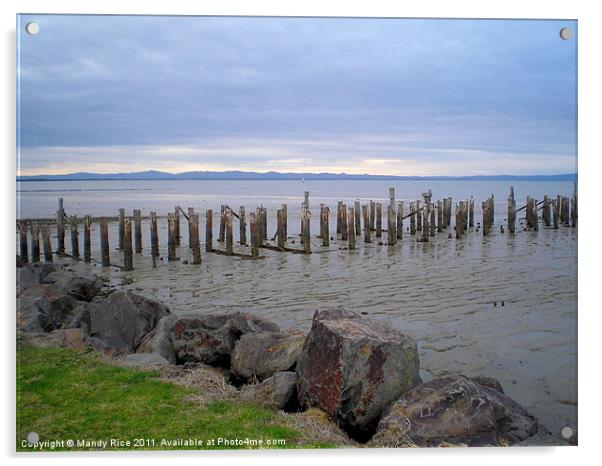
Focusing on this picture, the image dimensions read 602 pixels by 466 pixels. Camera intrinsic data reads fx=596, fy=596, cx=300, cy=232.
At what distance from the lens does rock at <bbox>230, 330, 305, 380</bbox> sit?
7.81 metres

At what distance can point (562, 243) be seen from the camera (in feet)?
60.6

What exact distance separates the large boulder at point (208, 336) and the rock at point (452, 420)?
2.86 m

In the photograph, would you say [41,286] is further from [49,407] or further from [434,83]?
[434,83]

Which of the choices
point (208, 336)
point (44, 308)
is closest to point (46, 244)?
point (44, 308)

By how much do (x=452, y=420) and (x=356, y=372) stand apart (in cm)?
111

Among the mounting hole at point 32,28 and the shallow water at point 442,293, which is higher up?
the mounting hole at point 32,28

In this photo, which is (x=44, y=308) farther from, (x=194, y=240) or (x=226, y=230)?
(x=226, y=230)

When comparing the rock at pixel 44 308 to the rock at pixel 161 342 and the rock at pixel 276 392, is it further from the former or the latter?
the rock at pixel 276 392

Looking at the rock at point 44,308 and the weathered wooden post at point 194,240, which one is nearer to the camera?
the rock at point 44,308

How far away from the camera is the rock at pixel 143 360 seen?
7.78 m

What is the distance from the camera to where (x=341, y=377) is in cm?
650

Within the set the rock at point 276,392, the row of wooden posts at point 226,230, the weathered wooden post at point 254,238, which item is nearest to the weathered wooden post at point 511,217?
the row of wooden posts at point 226,230

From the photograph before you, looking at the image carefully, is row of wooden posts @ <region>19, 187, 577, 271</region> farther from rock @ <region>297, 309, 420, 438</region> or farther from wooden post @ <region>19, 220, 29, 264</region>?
rock @ <region>297, 309, 420, 438</region>

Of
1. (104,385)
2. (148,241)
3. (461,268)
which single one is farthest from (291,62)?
(148,241)
